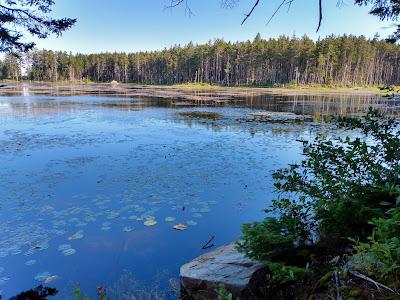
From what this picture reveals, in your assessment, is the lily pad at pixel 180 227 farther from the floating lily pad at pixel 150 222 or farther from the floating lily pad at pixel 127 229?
the floating lily pad at pixel 127 229

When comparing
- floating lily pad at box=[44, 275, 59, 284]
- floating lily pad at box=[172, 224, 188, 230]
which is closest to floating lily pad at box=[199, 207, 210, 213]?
floating lily pad at box=[172, 224, 188, 230]

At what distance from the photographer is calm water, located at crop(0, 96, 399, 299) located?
617 cm

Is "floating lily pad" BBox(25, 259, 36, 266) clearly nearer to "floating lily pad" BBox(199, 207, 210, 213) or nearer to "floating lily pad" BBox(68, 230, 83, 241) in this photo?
"floating lily pad" BBox(68, 230, 83, 241)

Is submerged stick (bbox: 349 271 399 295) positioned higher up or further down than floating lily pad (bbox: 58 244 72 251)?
higher up

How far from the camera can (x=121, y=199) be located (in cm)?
927

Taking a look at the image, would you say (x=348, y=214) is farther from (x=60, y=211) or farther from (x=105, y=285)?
(x=60, y=211)

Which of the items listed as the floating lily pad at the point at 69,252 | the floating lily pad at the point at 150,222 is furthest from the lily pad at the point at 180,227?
the floating lily pad at the point at 69,252

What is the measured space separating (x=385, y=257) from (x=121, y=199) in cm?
737

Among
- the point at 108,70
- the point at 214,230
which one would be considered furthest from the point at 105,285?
the point at 108,70

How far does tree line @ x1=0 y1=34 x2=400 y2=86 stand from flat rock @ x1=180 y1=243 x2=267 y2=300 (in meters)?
91.8

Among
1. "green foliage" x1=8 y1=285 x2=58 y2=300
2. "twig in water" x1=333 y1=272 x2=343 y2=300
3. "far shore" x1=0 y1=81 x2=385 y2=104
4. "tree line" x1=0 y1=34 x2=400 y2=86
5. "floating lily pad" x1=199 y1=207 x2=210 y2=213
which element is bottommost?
"green foliage" x1=8 y1=285 x2=58 y2=300

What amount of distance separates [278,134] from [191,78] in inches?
4137

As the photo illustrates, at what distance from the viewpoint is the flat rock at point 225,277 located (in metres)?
4.40

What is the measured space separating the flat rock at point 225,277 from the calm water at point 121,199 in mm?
615
